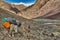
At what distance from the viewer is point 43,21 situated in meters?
10.1

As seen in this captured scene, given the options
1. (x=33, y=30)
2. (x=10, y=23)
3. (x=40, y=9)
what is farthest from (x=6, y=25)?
(x=40, y=9)

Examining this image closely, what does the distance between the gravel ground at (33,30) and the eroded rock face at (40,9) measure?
159 millimetres

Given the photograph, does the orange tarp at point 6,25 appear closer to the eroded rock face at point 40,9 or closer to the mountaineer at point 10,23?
the mountaineer at point 10,23

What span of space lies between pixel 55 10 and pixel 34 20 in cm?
75

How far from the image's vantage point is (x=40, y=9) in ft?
33.6

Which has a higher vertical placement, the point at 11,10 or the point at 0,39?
the point at 11,10

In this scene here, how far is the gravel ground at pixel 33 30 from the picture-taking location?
937cm

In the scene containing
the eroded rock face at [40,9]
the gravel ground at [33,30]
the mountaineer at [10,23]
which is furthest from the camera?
the eroded rock face at [40,9]

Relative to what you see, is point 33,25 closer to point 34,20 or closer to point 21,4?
point 34,20

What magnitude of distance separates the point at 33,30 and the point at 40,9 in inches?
31.1

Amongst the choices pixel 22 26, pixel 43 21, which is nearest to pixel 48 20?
pixel 43 21

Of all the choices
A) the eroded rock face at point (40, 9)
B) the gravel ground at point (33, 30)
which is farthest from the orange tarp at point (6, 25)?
the eroded rock face at point (40, 9)

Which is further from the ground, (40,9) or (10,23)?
(40,9)

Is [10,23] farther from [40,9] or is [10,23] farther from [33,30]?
[40,9]
